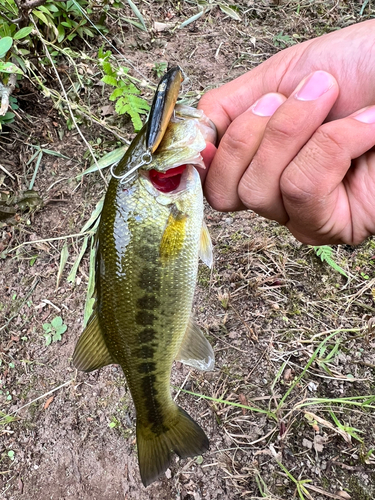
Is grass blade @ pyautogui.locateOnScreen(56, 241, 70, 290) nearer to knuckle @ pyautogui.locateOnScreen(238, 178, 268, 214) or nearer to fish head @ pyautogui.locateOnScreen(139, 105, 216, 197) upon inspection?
fish head @ pyautogui.locateOnScreen(139, 105, 216, 197)

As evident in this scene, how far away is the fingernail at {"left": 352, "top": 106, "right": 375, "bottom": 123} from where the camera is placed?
1337mm

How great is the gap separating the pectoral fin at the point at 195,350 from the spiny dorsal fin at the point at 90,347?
0.38 metres

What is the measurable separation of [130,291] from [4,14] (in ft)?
9.14

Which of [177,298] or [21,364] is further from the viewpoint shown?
[21,364]

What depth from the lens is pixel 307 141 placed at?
4.85 feet

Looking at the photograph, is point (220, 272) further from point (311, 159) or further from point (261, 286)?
point (311, 159)

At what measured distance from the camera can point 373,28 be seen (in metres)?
1.48

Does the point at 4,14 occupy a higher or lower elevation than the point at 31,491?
higher

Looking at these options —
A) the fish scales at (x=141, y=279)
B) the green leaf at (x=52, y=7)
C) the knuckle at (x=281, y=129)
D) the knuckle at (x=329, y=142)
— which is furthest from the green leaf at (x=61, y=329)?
the green leaf at (x=52, y=7)

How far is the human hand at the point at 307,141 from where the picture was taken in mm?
1396

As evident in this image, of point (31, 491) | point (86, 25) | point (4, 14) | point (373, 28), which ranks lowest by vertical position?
point (31, 491)

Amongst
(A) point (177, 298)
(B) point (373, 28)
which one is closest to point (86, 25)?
(B) point (373, 28)

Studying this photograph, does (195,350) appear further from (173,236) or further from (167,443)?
(173,236)

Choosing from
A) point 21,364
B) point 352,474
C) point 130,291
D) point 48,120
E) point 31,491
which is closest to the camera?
point 130,291
